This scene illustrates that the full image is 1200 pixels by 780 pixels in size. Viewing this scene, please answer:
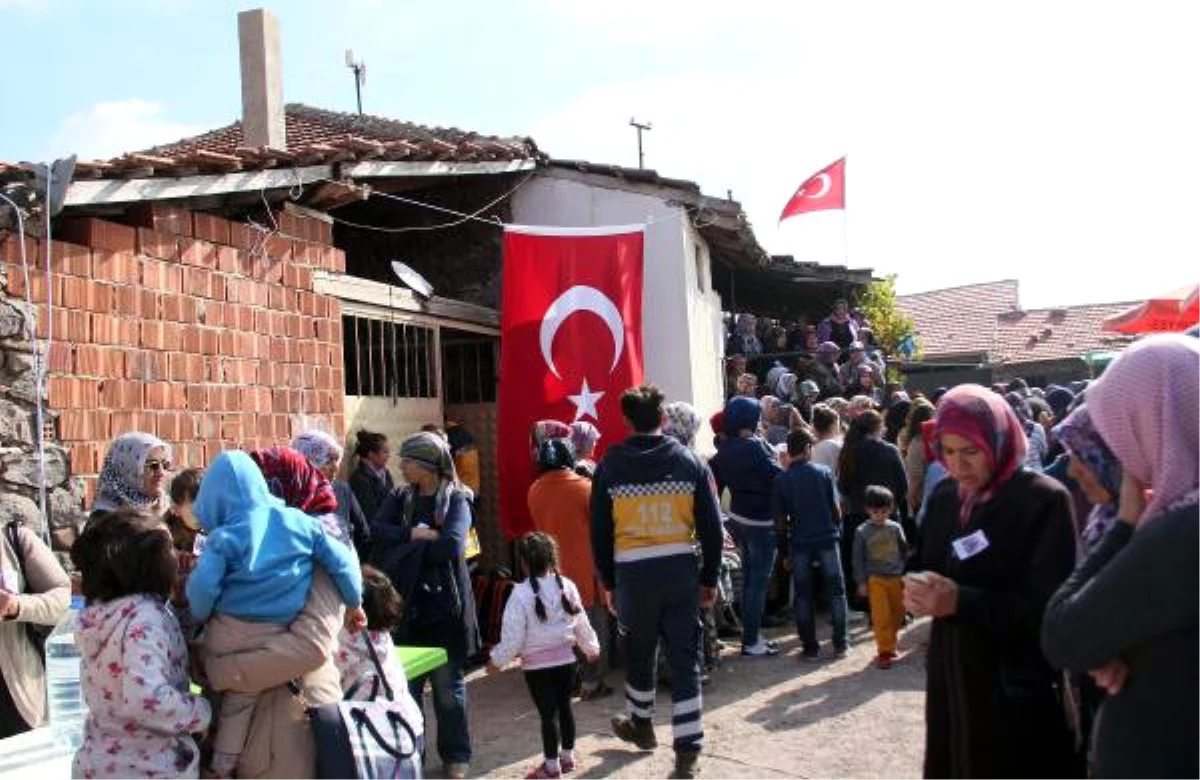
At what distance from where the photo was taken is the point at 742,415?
8.13m

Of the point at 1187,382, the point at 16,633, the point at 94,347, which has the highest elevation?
the point at 94,347

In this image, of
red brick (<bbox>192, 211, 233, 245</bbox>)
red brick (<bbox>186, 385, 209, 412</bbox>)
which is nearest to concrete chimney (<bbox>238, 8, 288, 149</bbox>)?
red brick (<bbox>192, 211, 233, 245</bbox>)

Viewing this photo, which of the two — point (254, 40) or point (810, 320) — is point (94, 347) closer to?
point (254, 40)

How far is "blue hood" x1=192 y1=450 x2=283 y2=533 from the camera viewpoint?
330 cm

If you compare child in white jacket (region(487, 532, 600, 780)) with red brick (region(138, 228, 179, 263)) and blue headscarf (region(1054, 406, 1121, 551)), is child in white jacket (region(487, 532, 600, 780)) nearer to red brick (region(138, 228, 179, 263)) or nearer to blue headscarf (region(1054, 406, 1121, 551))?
red brick (region(138, 228, 179, 263))

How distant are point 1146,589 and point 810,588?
599 centimetres

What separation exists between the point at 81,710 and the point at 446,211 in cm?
651

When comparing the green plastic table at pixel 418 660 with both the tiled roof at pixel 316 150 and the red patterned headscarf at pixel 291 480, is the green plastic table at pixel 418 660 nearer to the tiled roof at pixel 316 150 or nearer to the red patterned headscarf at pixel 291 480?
the red patterned headscarf at pixel 291 480

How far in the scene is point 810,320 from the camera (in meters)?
18.2

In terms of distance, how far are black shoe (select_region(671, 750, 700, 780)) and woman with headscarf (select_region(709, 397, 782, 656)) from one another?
8.70 ft

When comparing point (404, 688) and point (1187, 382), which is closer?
point (1187, 382)

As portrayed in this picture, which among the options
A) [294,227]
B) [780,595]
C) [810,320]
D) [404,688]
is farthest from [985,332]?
[404,688]

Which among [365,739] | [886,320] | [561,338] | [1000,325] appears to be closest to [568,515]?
[561,338]

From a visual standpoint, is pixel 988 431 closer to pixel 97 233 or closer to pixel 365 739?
pixel 365 739
